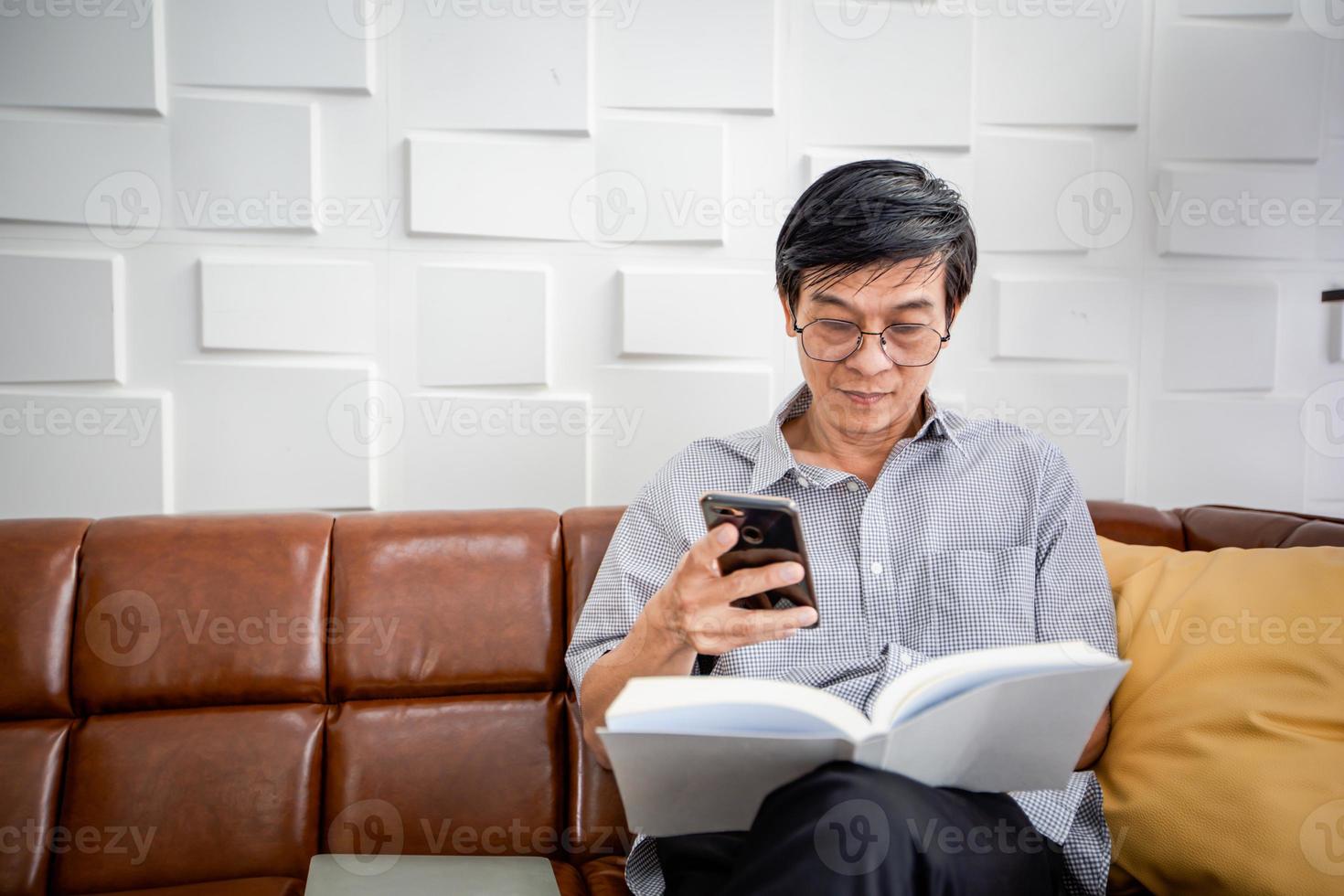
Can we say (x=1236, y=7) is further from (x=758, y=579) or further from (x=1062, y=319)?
(x=758, y=579)

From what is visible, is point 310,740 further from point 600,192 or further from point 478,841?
point 600,192

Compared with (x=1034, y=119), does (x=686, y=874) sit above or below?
below

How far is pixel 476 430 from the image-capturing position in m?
2.19

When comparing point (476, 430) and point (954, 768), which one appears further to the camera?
point (476, 430)

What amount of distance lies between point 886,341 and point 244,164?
147 centimetres

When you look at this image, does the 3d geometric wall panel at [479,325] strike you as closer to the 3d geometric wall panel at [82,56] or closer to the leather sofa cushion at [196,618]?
the leather sofa cushion at [196,618]

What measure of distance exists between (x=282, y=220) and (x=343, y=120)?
26cm

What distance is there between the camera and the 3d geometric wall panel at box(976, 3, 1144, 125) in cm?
232

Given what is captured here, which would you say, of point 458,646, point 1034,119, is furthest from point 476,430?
point 1034,119

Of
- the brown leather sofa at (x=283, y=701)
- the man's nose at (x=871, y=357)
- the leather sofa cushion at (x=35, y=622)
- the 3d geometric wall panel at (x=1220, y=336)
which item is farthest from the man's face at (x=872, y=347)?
the leather sofa cushion at (x=35, y=622)

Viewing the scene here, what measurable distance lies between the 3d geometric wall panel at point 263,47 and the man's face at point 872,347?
1.23m

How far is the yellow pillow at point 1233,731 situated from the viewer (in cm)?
127

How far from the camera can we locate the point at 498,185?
2.17 metres

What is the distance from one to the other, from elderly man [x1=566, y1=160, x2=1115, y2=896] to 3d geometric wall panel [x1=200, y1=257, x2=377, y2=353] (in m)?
0.87
